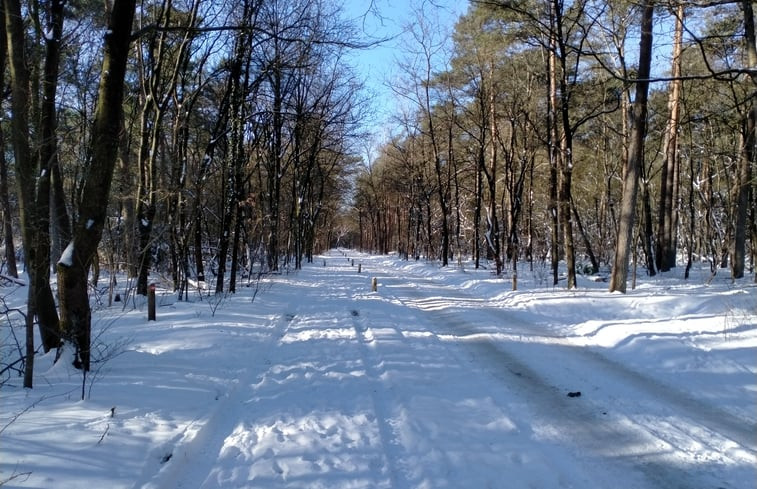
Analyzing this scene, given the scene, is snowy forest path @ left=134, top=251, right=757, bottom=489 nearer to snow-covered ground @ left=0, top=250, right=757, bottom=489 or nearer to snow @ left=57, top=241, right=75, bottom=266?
snow-covered ground @ left=0, top=250, right=757, bottom=489

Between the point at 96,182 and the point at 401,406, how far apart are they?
15.2ft

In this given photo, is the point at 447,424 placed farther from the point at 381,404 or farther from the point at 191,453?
the point at 191,453

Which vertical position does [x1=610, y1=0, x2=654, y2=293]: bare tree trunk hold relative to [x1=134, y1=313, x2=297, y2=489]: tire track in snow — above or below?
above

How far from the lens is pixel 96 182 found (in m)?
6.05

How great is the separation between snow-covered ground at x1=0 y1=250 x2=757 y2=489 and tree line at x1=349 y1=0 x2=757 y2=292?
4.08 m

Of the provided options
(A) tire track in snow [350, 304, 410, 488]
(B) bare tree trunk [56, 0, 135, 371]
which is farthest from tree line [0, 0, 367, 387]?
(A) tire track in snow [350, 304, 410, 488]

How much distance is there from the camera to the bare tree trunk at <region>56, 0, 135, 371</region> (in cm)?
595

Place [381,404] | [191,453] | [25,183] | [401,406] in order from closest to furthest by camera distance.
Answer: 1. [191,453]
2. [401,406]
3. [381,404]
4. [25,183]

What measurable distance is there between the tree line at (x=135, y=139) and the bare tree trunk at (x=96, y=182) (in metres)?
0.01

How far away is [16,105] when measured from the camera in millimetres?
6449

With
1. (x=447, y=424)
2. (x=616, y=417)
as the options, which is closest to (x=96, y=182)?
(x=447, y=424)

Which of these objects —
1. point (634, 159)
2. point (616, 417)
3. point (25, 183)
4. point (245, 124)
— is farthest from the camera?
point (245, 124)

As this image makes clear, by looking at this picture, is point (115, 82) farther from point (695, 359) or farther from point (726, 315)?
point (726, 315)

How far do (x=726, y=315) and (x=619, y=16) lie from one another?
427 inches
